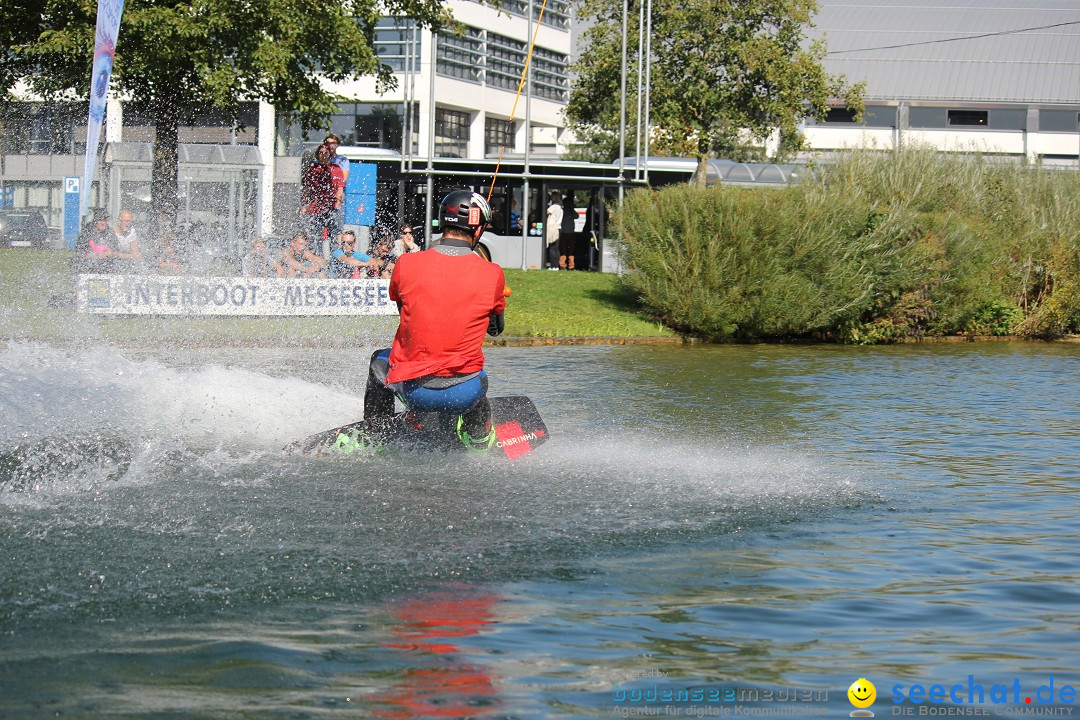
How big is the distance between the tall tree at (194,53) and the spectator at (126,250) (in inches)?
137

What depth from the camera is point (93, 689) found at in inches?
188

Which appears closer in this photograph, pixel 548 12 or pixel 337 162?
pixel 337 162

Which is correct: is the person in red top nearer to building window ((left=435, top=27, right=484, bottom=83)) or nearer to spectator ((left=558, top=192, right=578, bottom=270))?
spectator ((left=558, top=192, right=578, bottom=270))

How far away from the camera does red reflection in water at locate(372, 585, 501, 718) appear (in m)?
4.73

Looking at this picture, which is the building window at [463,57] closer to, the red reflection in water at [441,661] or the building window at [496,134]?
the building window at [496,134]

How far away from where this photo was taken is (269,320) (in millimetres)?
21531

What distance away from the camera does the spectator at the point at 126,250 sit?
21.6m

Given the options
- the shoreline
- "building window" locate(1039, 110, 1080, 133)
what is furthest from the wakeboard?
"building window" locate(1039, 110, 1080, 133)

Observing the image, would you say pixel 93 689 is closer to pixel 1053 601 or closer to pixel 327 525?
pixel 327 525

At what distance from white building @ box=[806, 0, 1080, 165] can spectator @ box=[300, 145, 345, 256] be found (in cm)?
5675

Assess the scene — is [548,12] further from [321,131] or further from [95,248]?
[95,248]

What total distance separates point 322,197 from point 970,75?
6445cm

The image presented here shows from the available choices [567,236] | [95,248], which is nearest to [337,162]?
[95,248]

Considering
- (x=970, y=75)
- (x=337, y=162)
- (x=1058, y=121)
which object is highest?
(x=970, y=75)
